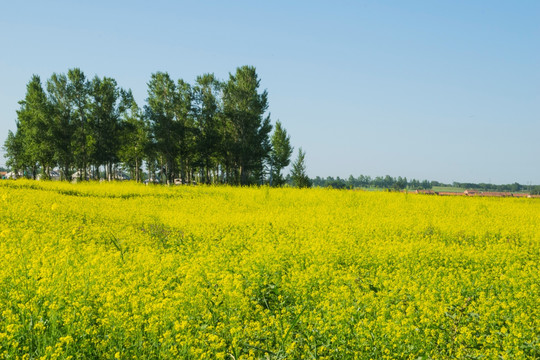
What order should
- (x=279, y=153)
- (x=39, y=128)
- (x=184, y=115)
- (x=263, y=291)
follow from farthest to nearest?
(x=279, y=153) < (x=184, y=115) < (x=39, y=128) < (x=263, y=291)

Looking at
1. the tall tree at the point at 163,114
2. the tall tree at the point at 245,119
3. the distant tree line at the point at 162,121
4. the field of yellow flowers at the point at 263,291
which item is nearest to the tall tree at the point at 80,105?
the distant tree line at the point at 162,121

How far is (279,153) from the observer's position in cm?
5428

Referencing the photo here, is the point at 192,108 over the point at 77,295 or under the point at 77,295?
over

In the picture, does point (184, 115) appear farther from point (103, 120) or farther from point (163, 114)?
point (103, 120)

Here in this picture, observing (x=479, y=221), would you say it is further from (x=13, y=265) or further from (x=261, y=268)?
(x=13, y=265)

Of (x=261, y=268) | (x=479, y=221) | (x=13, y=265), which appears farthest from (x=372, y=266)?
(x=479, y=221)

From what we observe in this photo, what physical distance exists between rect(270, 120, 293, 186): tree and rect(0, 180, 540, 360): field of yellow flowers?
41637 mm

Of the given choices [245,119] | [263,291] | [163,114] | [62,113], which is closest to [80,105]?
[62,113]

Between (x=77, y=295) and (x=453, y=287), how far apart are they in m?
5.58

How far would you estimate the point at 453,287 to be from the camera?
239 inches

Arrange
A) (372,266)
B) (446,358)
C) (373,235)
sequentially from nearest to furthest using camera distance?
(446,358) < (372,266) < (373,235)

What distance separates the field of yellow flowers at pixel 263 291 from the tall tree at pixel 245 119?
32028 mm

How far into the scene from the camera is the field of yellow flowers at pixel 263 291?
3.87 meters

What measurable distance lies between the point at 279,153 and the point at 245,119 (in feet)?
38.2
